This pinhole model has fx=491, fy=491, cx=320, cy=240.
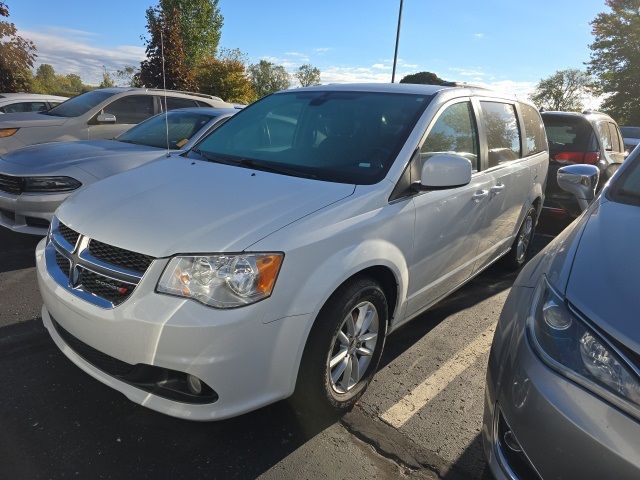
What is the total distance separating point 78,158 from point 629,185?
14.7 feet

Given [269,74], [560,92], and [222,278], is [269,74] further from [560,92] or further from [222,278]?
[222,278]

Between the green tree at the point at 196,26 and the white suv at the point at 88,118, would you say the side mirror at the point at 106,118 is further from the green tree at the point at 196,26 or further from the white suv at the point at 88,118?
the green tree at the point at 196,26

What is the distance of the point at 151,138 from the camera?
5.63 meters

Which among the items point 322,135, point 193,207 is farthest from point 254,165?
point 193,207

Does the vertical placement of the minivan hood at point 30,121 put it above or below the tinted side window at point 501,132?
below

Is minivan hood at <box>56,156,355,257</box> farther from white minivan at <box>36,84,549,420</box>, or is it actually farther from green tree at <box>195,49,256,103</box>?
green tree at <box>195,49,256,103</box>

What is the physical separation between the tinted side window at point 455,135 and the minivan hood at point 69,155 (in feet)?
10.2

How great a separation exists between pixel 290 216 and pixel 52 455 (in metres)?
1.51

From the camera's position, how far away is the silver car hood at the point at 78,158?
14.8 feet

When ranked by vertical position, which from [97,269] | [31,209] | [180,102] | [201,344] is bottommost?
[31,209]

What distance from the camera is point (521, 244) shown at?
5.02 m

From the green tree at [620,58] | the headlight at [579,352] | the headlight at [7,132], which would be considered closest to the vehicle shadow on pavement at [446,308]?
the headlight at [579,352]

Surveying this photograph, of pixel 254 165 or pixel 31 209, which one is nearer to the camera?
pixel 254 165

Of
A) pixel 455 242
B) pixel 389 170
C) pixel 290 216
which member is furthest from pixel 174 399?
pixel 455 242
